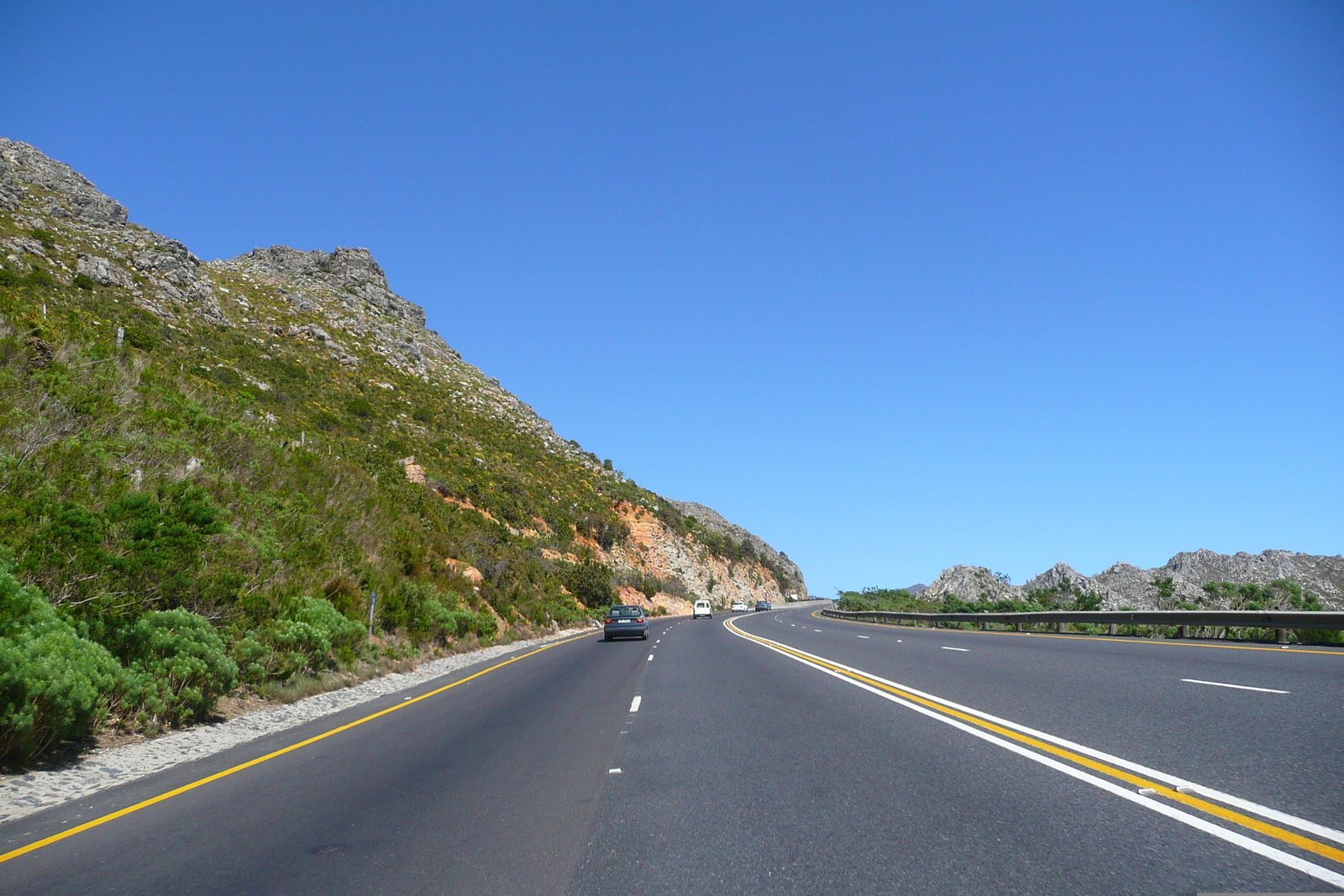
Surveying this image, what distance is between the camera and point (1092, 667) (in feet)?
44.7

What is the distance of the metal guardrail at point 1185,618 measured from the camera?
54.4 feet

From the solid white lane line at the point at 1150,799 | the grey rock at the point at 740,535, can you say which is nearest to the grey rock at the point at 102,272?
the solid white lane line at the point at 1150,799

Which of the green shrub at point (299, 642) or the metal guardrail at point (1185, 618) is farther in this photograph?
the metal guardrail at point (1185, 618)

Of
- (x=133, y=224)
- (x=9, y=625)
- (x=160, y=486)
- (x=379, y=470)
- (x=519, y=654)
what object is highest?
(x=133, y=224)

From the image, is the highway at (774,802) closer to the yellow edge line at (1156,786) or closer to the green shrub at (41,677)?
the yellow edge line at (1156,786)

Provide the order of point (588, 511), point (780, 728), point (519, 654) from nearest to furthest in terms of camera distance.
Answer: point (780, 728), point (519, 654), point (588, 511)

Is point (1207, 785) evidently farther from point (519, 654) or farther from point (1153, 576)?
point (1153, 576)

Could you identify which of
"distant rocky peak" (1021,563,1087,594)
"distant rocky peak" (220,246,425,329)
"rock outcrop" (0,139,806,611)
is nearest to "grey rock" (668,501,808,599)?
"rock outcrop" (0,139,806,611)

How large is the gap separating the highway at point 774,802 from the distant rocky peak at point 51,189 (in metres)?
74.6

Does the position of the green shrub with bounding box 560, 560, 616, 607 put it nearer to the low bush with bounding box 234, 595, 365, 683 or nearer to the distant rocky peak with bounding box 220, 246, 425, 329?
the low bush with bounding box 234, 595, 365, 683

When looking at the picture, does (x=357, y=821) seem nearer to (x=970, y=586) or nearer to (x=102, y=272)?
(x=102, y=272)

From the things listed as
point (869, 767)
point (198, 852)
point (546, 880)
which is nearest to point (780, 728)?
point (869, 767)

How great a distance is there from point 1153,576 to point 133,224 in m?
90.4

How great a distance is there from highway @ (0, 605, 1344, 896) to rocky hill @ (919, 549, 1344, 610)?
25.9 meters
